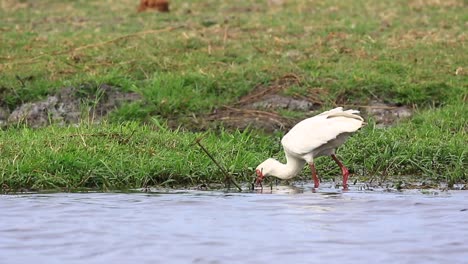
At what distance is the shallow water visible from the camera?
662 cm

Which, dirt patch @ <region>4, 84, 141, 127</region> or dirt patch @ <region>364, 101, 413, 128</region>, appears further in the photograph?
dirt patch @ <region>4, 84, 141, 127</region>

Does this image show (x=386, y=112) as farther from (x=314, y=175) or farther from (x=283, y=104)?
(x=314, y=175)

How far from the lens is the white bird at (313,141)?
28.5ft

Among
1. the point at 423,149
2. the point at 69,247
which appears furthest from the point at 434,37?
the point at 69,247

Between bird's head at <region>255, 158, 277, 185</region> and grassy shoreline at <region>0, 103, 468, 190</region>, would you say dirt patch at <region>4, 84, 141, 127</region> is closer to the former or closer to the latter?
grassy shoreline at <region>0, 103, 468, 190</region>

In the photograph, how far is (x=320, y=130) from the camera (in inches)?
344

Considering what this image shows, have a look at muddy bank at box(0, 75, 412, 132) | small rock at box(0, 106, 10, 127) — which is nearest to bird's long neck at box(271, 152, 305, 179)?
muddy bank at box(0, 75, 412, 132)

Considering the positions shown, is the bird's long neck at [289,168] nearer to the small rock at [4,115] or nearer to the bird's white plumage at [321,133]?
the bird's white plumage at [321,133]

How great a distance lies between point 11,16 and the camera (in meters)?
16.2

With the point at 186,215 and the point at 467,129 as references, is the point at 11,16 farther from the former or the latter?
the point at 186,215

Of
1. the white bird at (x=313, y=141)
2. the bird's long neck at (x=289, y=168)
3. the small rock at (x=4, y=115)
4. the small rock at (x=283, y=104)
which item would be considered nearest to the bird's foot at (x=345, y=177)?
the white bird at (x=313, y=141)

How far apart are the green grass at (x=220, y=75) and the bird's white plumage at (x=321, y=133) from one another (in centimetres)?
64

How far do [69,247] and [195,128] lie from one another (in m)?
4.17

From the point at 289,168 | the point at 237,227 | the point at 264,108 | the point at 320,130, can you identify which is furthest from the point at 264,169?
the point at 264,108
